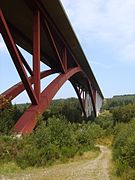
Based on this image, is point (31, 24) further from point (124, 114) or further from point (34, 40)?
point (124, 114)

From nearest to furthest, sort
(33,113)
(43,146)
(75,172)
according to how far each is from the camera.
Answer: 1. (75,172)
2. (43,146)
3. (33,113)

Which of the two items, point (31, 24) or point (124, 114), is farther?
point (124, 114)

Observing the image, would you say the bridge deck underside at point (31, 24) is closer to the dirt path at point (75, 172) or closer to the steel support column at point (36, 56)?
the steel support column at point (36, 56)

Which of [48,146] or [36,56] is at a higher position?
[36,56]

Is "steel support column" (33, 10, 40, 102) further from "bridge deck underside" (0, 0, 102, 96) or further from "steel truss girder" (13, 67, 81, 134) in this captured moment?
"bridge deck underside" (0, 0, 102, 96)

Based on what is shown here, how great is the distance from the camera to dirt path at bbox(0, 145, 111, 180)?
40.7ft

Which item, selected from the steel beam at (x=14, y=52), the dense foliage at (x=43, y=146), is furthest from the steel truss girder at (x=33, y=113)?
the steel beam at (x=14, y=52)

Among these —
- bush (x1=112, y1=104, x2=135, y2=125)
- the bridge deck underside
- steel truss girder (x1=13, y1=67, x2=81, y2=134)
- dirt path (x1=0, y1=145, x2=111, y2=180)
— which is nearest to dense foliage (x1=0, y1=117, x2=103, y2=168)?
steel truss girder (x1=13, y1=67, x2=81, y2=134)

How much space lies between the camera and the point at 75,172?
13.4 metres

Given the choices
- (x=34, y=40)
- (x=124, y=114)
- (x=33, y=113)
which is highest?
(x=34, y=40)

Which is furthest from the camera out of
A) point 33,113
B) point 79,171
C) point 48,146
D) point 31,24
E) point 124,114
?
point 124,114

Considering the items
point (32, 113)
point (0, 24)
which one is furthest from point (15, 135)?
point (0, 24)

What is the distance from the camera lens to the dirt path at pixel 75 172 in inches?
488

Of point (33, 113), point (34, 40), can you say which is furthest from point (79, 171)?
point (34, 40)
